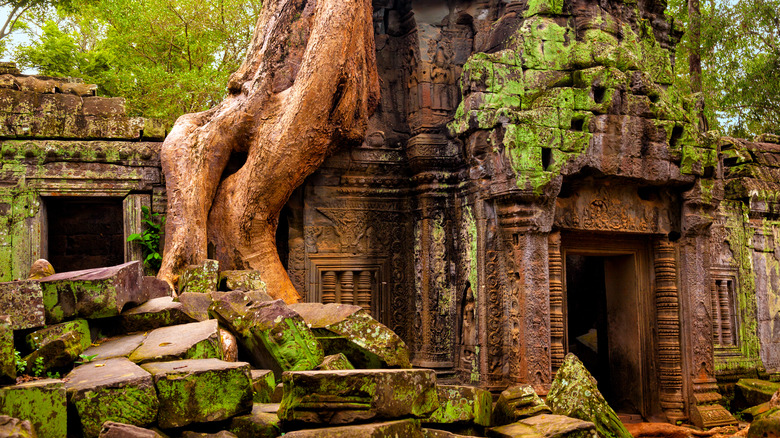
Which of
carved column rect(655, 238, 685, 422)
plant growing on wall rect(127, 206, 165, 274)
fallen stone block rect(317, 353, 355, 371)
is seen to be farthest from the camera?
carved column rect(655, 238, 685, 422)

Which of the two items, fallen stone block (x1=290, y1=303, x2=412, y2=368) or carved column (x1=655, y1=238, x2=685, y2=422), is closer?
fallen stone block (x1=290, y1=303, x2=412, y2=368)

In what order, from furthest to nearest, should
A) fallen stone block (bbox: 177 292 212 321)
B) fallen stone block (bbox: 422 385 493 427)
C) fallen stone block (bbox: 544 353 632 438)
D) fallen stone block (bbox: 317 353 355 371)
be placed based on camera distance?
fallen stone block (bbox: 177 292 212 321) → fallen stone block (bbox: 544 353 632 438) → fallen stone block (bbox: 422 385 493 427) → fallen stone block (bbox: 317 353 355 371)

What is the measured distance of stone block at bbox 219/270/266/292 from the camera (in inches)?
244

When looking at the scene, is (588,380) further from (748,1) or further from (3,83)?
(748,1)

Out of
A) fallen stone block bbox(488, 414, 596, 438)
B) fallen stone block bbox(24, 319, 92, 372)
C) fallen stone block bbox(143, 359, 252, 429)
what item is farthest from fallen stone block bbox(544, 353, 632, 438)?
fallen stone block bbox(24, 319, 92, 372)

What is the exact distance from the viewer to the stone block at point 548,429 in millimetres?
4348

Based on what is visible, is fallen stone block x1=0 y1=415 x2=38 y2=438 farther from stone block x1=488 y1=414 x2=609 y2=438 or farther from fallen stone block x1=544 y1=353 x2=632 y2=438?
fallen stone block x1=544 y1=353 x2=632 y2=438

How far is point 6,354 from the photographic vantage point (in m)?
3.08

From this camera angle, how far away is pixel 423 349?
767cm

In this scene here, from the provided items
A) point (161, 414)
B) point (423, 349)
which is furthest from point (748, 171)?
point (161, 414)

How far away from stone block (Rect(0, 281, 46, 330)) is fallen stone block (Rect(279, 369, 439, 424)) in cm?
135

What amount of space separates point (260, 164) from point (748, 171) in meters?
6.69

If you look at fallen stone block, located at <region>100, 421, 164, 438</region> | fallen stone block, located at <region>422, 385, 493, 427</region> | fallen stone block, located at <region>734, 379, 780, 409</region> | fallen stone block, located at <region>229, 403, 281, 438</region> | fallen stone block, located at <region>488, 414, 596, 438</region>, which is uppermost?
fallen stone block, located at <region>100, 421, 164, 438</region>

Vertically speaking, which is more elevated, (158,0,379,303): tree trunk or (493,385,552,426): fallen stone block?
(158,0,379,303): tree trunk
